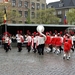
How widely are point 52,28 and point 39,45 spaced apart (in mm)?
17804

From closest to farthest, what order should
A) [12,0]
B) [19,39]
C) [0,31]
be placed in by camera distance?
1. [19,39]
2. [0,31]
3. [12,0]

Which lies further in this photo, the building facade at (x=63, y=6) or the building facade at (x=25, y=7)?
the building facade at (x=63, y=6)

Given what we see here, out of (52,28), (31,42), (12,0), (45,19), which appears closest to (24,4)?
(12,0)

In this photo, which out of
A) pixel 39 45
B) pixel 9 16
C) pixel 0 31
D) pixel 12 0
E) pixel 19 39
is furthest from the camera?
pixel 12 0

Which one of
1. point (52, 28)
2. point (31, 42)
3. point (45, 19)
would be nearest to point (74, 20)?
point (45, 19)

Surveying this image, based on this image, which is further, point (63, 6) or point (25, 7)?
point (63, 6)

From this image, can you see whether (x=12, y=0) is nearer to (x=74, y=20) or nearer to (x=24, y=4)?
(x=24, y=4)

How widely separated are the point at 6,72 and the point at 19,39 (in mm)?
12231

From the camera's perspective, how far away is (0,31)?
37.0 meters

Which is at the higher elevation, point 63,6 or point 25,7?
point 63,6

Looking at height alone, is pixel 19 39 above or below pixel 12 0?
below

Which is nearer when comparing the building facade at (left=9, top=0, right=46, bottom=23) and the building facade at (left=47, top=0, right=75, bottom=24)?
the building facade at (left=9, top=0, right=46, bottom=23)

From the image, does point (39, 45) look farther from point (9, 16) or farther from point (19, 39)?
point (9, 16)

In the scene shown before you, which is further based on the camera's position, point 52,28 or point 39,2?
point 39,2
